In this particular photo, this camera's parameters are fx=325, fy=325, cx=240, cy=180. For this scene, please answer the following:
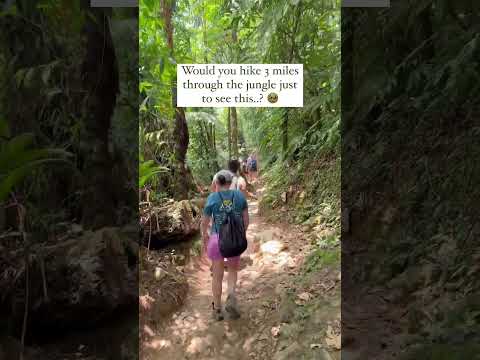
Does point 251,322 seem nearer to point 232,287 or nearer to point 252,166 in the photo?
point 232,287

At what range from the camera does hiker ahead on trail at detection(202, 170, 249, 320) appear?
2057 millimetres

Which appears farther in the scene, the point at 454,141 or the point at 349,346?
the point at 454,141

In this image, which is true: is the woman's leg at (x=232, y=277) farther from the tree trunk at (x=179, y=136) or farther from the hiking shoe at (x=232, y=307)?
the tree trunk at (x=179, y=136)

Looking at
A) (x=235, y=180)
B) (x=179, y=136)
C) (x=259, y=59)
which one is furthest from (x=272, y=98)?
(x=179, y=136)

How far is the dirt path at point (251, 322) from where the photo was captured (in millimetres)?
2004

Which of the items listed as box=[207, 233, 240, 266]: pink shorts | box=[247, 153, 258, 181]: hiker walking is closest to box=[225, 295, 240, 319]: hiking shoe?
box=[207, 233, 240, 266]: pink shorts

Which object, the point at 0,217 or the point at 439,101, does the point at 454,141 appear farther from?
the point at 0,217

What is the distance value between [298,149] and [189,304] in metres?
1.59

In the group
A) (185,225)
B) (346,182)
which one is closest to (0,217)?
(185,225)

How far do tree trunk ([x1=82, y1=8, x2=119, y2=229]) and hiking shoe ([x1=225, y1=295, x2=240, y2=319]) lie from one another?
95 cm

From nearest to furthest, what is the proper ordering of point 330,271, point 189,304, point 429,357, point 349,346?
point 429,357 < point 349,346 < point 330,271 < point 189,304

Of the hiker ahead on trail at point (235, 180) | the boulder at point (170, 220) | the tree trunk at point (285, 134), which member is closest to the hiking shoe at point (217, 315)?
Result: the hiker ahead on trail at point (235, 180)

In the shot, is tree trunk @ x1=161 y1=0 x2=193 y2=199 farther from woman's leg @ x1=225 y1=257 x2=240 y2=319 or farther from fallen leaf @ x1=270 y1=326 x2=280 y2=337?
fallen leaf @ x1=270 y1=326 x2=280 y2=337

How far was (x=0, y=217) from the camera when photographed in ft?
7.40
